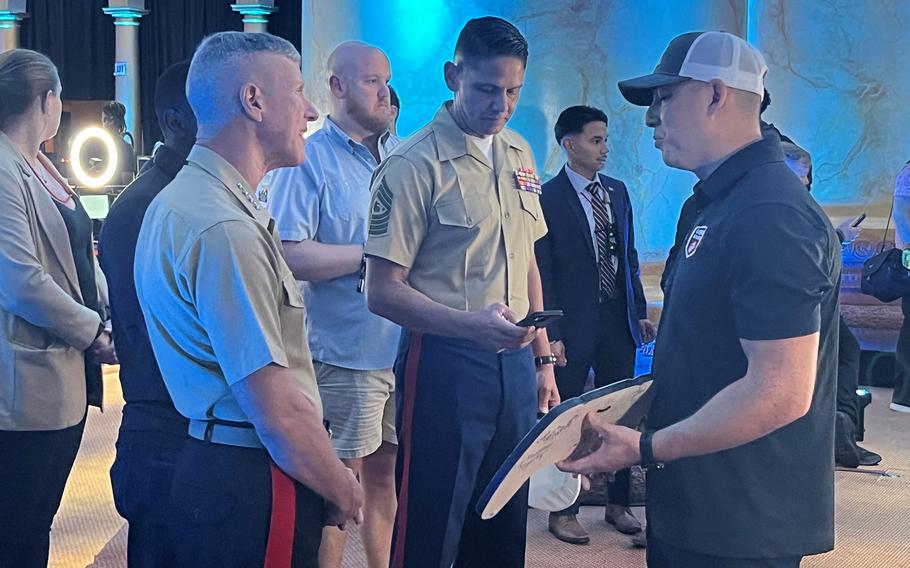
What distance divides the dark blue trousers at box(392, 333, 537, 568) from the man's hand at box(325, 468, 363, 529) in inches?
20.7

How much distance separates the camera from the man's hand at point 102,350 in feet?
7.14

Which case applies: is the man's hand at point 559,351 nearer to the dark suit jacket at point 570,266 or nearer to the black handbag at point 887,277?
the dark suit jacket at point 570,266

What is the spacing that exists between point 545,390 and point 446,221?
57 centimetres

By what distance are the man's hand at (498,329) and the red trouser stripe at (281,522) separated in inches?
26.6

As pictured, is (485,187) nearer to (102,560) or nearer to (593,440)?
(593,440)

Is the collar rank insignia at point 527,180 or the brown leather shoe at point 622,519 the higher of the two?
the collar rank insignia at point 527,180

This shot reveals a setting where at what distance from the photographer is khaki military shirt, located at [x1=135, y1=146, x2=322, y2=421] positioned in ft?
4.68

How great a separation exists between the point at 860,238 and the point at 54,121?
17.6ft

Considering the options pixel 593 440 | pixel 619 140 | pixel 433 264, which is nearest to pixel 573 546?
pixel 433 264

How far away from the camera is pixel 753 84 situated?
153 cm

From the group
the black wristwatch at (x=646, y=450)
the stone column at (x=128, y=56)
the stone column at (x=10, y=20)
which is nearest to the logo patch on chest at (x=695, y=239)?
the black wristwatch at (x=646, y=450)

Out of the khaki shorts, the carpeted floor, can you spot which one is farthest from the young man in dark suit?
the khaki shorts

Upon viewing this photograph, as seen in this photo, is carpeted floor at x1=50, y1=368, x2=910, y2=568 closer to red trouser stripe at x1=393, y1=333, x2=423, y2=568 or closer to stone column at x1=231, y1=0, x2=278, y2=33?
red trouser stripe at x1=393, y1=333, x2=423, y2=568

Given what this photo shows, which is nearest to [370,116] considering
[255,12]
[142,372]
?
[142,372]
